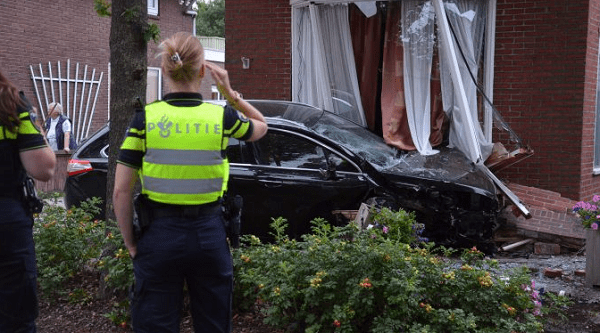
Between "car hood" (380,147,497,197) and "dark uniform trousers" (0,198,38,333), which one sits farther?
"car hood" (380,147,497,197)

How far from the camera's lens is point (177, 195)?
3.46m

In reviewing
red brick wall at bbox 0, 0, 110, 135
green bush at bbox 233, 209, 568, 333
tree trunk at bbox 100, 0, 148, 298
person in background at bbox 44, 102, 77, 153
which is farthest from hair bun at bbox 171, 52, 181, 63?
red brick wall at bbox 0, 0, 110, 135

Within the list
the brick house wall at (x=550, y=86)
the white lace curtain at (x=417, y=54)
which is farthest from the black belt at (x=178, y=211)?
the brick house wall at (x=550, y=86)

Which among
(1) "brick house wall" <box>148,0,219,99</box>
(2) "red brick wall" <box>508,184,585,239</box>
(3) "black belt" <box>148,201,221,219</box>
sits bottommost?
(2) "red brick wall" <box>508,184,585,239</box>

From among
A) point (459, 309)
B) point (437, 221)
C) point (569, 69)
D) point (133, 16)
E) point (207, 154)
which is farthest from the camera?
point (569, 69)

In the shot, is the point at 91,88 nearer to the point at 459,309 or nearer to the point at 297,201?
the point at 297,201

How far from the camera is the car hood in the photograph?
7465mm

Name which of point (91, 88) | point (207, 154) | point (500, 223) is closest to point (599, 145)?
point (500, 223)

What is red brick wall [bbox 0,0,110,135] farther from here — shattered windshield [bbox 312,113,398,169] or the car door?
the car door

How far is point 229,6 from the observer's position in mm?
11219

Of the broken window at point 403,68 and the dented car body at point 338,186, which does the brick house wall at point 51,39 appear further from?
the dented car body at point 338,186

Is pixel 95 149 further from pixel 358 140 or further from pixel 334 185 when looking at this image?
pixel 358 140

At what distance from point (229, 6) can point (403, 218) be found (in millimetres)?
6072

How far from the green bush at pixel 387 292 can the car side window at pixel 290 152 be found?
2586mm
